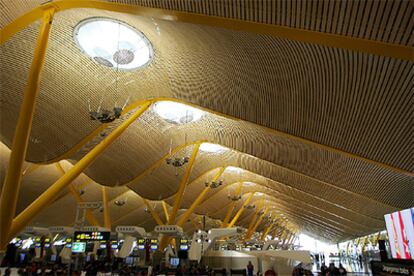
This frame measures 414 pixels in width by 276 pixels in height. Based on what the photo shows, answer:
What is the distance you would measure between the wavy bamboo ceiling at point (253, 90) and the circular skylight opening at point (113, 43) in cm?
42

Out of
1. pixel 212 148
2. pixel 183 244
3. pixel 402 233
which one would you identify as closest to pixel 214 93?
pixel 402 233

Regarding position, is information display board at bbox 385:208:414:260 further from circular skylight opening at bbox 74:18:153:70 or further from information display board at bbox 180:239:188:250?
information display board at bbox 180:239:188:250

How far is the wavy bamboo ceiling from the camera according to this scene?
830cm

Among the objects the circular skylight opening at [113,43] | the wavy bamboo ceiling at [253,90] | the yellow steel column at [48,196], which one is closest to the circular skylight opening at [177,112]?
the wavy bamboo ceiling at [253,90]

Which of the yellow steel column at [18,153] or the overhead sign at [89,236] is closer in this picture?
the yellow steel column at [18,153]

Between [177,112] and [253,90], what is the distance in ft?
34.5

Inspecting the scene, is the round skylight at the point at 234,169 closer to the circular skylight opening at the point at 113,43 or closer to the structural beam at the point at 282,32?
the circular skylight opening at the point at 113,43

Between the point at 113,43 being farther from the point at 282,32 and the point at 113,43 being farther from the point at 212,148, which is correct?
the point at 212,148

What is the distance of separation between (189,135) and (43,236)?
75.2 feet

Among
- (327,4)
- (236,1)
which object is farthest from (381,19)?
(236,1)

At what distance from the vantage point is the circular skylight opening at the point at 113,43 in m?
14.1

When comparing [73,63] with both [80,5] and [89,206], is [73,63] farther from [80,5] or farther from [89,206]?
[89,206]

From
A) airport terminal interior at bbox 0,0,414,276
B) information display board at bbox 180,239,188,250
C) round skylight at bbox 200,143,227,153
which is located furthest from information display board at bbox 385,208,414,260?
information display board at bbox 180,239,188,250

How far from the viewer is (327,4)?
7312 mm
